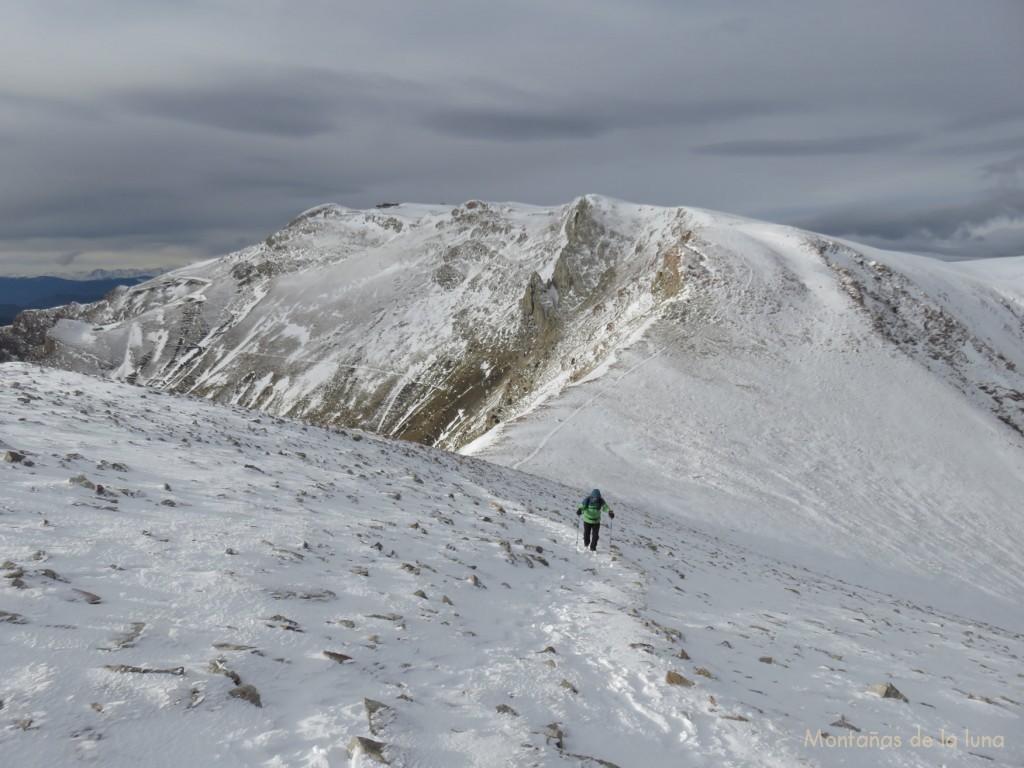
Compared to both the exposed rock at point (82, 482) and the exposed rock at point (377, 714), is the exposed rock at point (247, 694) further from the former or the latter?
the exposed rock at point (82, 482)

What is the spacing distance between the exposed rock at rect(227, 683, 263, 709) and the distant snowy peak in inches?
1588

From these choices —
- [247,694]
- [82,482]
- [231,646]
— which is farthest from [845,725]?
[82,482]

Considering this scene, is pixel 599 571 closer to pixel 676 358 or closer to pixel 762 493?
pixel 762 493

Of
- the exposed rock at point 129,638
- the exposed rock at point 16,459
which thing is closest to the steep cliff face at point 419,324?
the exposed rock at point 16,459

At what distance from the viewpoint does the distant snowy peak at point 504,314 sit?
6234 centimetres

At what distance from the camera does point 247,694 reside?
6121 mm

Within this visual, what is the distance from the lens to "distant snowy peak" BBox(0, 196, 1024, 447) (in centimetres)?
6234

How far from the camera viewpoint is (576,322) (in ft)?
339

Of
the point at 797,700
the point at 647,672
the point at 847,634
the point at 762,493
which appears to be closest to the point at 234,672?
the point at 647,672

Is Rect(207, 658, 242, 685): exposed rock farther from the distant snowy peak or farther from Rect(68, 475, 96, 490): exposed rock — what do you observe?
the distant snowy peak

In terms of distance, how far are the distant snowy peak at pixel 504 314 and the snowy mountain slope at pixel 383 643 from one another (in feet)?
108

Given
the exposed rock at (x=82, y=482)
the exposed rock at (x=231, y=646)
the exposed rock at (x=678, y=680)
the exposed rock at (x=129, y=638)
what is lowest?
the exposed rock at (x=678, y=680)

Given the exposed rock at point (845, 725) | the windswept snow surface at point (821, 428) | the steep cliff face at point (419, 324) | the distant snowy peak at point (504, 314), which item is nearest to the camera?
the exposed rock at point (845, 725)

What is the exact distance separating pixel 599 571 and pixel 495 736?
837 cm
